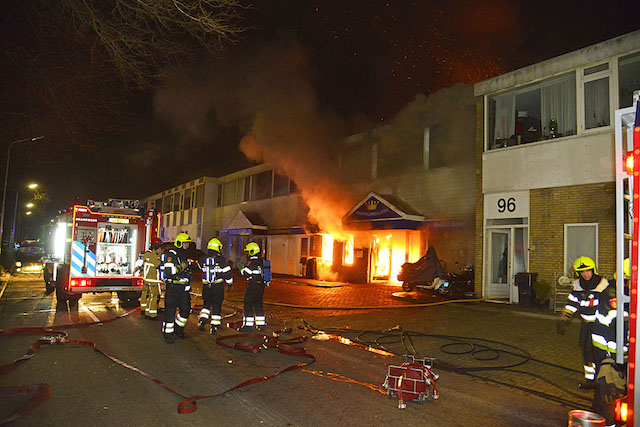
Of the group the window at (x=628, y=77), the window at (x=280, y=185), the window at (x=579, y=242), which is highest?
the window at (x=628, y=77)

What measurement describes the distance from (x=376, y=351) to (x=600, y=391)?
339cm

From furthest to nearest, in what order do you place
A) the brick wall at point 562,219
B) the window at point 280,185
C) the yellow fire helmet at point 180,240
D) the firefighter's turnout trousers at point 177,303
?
the window at point 280,185 → the brick wall at point 562,219 → the yellow fire helmet at point 180,240 → the firefighter's turnout trousers at point 177,303

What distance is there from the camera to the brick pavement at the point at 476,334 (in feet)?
18.5

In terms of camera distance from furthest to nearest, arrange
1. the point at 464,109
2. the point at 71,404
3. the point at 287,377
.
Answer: the point at 464,109 → the point at 287,377 → the point at 71,404

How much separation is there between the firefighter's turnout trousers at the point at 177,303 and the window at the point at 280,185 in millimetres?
16352

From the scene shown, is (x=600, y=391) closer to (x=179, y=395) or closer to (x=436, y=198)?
(x=179, y=395)

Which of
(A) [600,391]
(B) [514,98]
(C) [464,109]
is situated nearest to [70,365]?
(A) [600,391]

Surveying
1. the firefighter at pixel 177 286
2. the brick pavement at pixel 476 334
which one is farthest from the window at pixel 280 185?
the firefighter at pixel 177 286

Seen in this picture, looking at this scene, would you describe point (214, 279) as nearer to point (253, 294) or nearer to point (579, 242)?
point (253, 294)

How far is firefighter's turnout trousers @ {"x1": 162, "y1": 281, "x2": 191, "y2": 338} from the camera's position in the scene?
23.0 ft

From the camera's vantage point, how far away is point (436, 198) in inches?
610

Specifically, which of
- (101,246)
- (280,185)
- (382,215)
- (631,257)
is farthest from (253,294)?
(280,185)

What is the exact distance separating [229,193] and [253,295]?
23.0 metres

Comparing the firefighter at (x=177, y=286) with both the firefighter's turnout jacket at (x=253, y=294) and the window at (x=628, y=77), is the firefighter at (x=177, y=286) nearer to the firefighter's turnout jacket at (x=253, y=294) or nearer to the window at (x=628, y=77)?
the firefighter's turnout jacket at (x=253, y=294)
